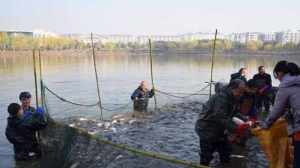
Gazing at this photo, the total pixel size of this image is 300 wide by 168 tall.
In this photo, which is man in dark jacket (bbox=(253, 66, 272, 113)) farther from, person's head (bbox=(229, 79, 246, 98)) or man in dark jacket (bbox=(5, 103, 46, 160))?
man in dark jacket (bbox=(5, 103, 46, 160))

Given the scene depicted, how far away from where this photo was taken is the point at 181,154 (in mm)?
9297

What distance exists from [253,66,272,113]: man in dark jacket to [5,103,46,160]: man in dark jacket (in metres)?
7.74

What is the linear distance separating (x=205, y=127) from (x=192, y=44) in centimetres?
15959

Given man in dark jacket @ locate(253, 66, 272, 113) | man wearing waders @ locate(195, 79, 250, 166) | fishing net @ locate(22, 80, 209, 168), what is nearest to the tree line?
man in dark jacket @ locate(253, 66, 272, 113)

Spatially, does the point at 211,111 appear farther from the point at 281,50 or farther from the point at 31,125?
the point at 281,50

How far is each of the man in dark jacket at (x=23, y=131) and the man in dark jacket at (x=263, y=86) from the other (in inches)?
305

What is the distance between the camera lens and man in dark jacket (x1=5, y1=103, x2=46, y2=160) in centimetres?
745

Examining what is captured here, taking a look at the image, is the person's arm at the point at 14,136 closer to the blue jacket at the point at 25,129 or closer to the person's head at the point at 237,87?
the blue jacket at the point at 25,129

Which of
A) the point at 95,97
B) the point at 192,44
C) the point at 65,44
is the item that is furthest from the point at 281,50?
the point at 95,97

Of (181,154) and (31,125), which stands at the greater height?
(31,125)

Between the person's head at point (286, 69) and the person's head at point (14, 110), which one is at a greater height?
the person's head at point (286, 69)

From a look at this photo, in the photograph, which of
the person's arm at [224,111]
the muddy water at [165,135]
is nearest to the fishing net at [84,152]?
the muddy water at [165,135]

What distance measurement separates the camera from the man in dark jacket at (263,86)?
12.8 metres

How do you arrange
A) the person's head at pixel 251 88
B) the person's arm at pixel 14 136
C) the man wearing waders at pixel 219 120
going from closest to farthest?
the man wearing waders at pixel 219 120
the person's arm at pixel 14 136
the person's head at pixel 251 88
